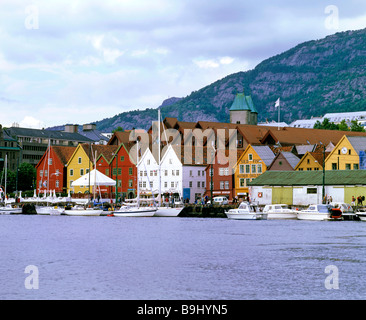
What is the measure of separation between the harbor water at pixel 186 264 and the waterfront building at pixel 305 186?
114ft

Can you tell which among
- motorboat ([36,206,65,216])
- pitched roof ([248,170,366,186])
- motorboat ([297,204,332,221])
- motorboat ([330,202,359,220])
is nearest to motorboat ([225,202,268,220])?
motorboat ([297,204,332,221])

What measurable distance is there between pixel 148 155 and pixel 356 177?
59.9 metres

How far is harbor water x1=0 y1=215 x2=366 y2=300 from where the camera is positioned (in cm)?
3981

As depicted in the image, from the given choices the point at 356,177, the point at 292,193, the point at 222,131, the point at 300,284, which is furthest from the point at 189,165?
the point at 300,284

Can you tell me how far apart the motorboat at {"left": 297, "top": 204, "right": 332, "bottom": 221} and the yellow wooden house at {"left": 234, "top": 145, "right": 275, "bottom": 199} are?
131 feet

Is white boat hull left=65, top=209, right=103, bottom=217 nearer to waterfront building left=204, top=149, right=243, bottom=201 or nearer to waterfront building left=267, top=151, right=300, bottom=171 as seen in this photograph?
waterfront building left=204, top=149, right=243, bottom=201

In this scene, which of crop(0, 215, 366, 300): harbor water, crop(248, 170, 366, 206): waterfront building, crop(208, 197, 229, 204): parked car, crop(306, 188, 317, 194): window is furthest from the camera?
crop(208, 197, 229, 204): parked car

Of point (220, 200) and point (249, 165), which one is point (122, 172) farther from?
point (220, 200)

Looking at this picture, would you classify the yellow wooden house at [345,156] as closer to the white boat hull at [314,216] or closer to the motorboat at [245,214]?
the motorboat at [245,214]

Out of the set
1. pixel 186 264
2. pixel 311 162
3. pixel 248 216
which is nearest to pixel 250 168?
pixel 311 162

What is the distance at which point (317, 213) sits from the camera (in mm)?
103562
